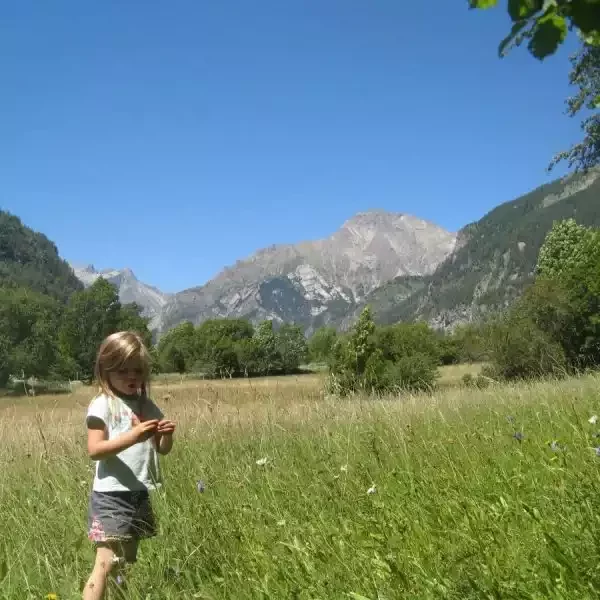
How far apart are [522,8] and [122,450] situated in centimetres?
247

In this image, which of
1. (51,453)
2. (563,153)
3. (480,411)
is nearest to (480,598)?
(480,411)

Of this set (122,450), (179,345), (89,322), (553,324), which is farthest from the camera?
(179,345)

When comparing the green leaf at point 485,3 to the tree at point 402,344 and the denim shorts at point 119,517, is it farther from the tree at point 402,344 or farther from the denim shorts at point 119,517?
the tree at point 402,344

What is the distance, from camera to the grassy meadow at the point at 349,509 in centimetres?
172

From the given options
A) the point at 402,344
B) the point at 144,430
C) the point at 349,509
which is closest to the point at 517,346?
the point at 402,344

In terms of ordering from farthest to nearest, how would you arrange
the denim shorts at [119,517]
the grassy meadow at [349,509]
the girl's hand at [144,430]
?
the denim shorts at [119,517], the girl's hand at [144,430], the grassy meadow at [349,509]

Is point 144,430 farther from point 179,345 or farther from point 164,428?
point 179,345

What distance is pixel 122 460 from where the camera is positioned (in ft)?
10.0

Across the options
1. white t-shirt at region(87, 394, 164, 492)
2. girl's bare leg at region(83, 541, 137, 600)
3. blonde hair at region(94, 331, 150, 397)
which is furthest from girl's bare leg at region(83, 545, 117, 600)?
blonde hair at region(94, 331, 150, 397)

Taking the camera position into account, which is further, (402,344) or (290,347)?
(290,347)

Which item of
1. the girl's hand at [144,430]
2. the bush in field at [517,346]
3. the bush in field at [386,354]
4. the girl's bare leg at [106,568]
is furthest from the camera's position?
the bush in field at [386,354]

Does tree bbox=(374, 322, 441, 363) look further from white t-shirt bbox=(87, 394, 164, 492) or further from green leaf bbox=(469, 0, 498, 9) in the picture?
green leaf bbox=(469, 0, 498, 9)

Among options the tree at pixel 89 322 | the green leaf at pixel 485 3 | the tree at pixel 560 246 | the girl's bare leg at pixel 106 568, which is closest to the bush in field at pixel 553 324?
the tree at pixel 560 246

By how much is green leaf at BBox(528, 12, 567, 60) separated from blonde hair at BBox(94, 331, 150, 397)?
2.40m
